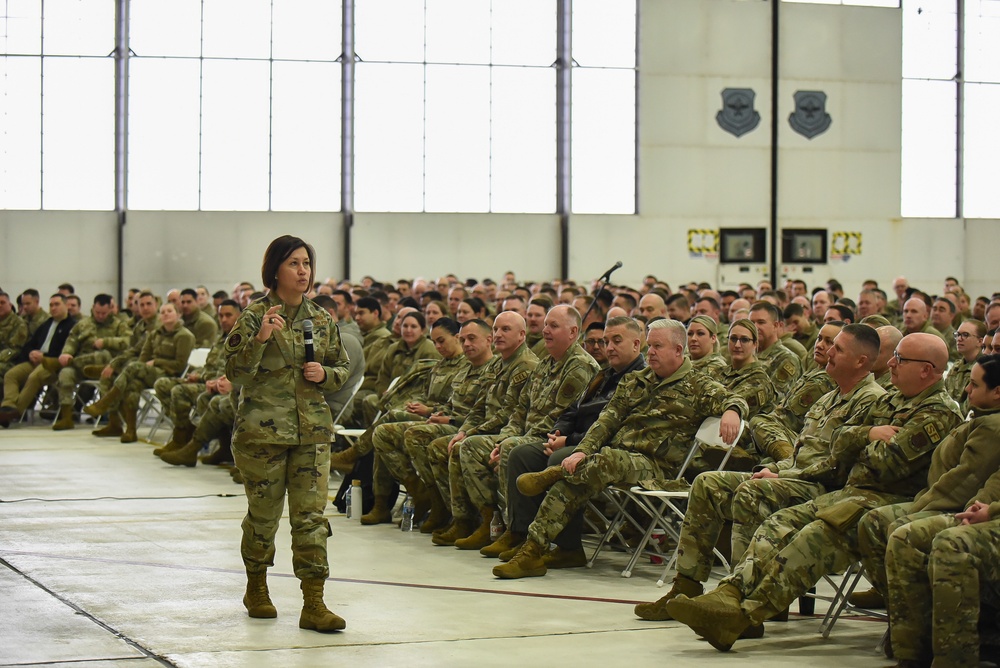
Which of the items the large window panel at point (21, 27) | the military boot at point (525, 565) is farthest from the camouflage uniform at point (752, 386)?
the large window panel at point (21, 27)

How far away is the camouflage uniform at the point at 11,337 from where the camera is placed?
17.3 meters

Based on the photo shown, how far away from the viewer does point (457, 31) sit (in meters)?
24.1

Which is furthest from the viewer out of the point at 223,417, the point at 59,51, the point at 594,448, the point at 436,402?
the point at 59,51

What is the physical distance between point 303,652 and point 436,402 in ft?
14.8

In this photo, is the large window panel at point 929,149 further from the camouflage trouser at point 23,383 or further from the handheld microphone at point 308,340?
the handheld microphone at point 308,340

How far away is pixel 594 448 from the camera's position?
312 inches

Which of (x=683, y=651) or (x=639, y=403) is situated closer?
(x=683, y=651)

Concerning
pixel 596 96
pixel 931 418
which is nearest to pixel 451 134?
pixel 596 96

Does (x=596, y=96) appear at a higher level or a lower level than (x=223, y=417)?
higher

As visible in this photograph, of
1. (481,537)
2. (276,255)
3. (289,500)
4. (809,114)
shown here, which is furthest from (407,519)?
(809,114)

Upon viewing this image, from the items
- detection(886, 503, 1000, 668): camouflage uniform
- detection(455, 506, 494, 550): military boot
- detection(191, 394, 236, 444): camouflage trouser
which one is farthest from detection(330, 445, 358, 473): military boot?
detection(886, 503, 1000, 668): camouflage uniform

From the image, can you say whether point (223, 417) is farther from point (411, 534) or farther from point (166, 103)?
point (166, 103)

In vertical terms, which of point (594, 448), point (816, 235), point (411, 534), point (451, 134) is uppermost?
point (451, 134)

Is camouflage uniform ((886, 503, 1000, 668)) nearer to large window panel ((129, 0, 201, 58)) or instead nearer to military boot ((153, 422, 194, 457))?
military boot ((153, 422, 194, 457))
